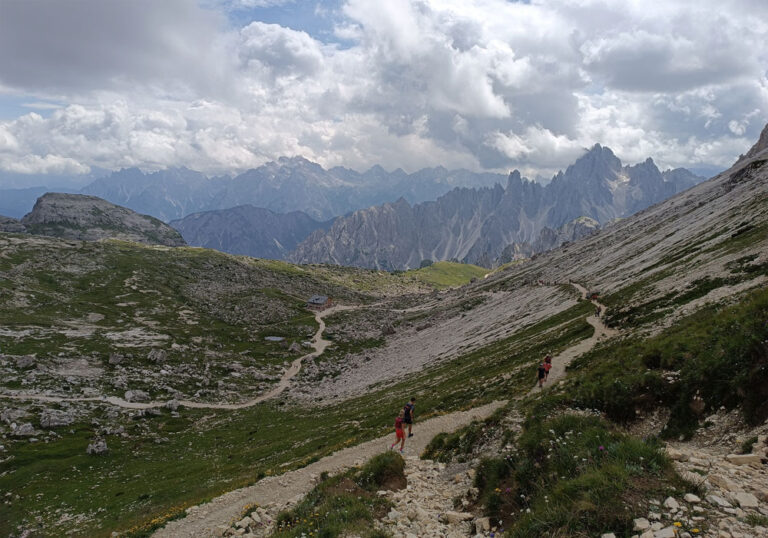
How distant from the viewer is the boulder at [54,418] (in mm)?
57144

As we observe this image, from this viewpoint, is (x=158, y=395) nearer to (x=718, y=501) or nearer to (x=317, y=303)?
(x=718, y=501)

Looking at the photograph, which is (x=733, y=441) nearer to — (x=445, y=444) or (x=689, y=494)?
(x=689, y=494)

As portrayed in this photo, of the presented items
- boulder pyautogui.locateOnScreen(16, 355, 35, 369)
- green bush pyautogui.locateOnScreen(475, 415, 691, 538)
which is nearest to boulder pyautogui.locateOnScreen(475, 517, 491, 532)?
green bush pyautogui.locateOnScreen(475, 415, 691, 538)

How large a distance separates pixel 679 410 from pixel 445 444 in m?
12.4

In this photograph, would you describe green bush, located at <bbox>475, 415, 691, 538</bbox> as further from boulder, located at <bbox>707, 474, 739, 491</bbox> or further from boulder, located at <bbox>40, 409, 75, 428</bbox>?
boulder, located at <bbox>40, 409, 75, 428</bbox>

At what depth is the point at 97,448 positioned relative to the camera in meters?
52.1

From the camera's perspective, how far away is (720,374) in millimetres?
16781

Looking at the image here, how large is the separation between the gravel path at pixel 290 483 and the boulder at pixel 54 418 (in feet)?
164

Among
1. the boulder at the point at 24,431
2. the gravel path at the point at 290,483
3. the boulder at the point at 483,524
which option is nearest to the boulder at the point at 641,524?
the boulder at the point at 483,524

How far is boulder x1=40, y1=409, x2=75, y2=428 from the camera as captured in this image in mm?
57144

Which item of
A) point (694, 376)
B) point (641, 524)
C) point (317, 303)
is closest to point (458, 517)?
point (641, 524)

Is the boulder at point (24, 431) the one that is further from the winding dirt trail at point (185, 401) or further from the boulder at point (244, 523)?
the boulder at point (244, 523)

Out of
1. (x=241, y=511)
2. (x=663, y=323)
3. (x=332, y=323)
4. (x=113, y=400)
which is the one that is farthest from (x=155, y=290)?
(x=663, y=323)

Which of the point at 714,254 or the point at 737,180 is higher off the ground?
the point at 737,180
